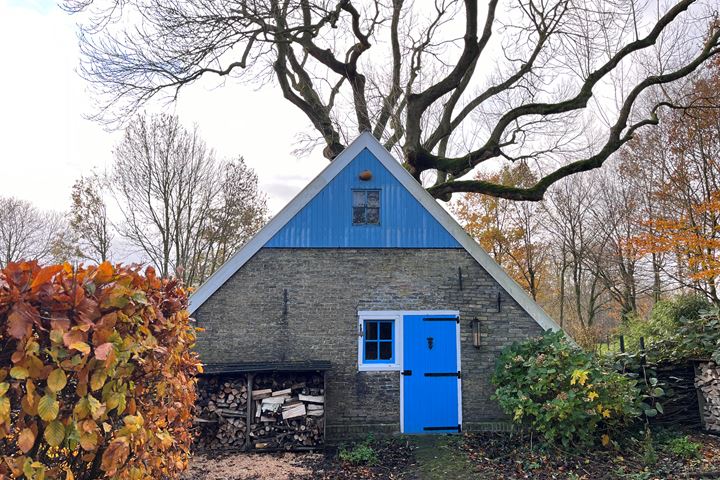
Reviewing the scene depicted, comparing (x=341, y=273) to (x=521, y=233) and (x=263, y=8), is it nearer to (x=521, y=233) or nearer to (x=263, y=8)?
(x=263, y=8)

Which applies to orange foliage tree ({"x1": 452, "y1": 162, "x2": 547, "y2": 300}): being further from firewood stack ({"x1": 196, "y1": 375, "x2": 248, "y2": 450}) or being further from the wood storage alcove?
firewood stack ({"x1": 196, "y1": 375, "x2": 248, "y2": 450})

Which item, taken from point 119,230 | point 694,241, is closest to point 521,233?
point 694,241

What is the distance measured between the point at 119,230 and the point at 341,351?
14.7 meters

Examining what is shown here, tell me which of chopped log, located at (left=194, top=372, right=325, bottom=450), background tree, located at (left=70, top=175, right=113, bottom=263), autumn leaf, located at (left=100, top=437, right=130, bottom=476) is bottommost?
chopped log, located at (left=194, top=372, right=325, bottom=450)

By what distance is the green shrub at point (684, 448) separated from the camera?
21.6 feet

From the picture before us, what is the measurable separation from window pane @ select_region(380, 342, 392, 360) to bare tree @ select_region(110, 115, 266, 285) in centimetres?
1268

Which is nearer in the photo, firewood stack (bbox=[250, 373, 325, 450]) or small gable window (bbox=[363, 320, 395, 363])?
firewood stack (bbox=[250, 373, 325, 450])

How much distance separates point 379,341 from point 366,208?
2.49 m

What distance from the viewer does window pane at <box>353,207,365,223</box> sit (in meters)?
8.70

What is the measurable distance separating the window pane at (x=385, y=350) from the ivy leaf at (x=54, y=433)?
6.68m

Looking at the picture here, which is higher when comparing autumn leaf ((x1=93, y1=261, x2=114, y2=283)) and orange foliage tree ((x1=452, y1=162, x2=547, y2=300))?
orange foliage tree ((x1=452, y1=162, x2=547, y2=300))

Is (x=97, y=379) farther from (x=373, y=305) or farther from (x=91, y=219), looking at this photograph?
(x=91, y=219)

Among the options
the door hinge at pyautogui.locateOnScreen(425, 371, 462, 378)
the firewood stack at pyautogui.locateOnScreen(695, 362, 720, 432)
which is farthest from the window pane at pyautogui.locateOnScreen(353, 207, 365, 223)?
the firewood stack at pyautogui.locateOnScreen(695, 362, 720, 432)

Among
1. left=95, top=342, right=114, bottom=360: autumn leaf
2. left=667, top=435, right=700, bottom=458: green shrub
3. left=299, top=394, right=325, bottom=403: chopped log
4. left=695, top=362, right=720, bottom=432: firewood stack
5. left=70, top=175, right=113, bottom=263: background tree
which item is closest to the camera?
left=95, top=342, right=114, bottom=360: autumn leaf
